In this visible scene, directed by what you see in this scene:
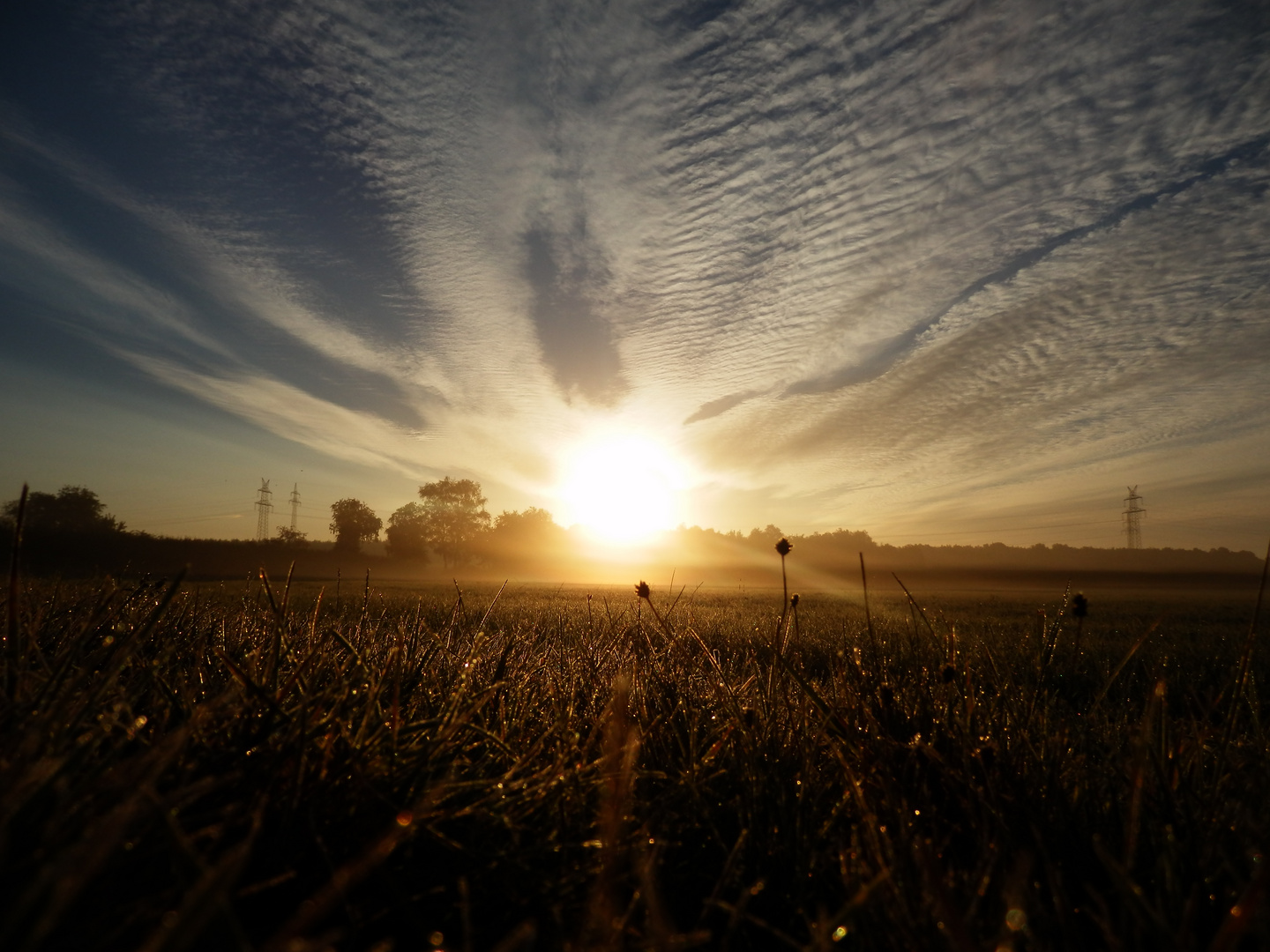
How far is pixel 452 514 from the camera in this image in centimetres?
10450

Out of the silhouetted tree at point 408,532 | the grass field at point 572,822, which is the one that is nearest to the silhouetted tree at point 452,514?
the silhouetted tree at point 408,532

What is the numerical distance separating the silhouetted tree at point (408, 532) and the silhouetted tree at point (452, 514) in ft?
2.45

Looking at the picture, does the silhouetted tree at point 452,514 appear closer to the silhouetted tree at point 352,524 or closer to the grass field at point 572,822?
the silhouetted tree at point 352,524

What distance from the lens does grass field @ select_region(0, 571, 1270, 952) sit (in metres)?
1.09

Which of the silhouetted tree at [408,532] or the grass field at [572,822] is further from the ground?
the silhouetted tree at [408,532]

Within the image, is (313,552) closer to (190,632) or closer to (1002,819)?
(190,632)

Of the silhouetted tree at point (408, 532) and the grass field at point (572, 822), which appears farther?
the silhouetted tree at point (408, 532)

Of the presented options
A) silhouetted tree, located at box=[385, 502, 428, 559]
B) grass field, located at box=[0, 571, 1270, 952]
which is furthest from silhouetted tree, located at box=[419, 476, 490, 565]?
grass field, located at box=[0, 571, 1270, 952]

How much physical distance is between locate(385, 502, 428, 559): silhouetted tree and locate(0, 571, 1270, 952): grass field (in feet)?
289

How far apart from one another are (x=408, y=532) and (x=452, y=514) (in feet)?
29.7

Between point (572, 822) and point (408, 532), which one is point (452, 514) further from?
point (572, 822)

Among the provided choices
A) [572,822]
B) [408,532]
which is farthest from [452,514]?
[572,822]

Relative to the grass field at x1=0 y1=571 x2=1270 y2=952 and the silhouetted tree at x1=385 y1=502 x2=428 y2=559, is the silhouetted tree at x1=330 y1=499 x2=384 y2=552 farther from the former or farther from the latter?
the grass field at x1=0 y1=571 x2=1270 y2=952

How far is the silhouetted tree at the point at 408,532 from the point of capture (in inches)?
3524
